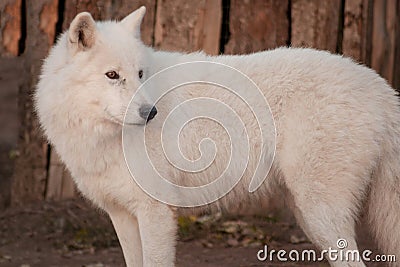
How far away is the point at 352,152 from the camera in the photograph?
6.11 m

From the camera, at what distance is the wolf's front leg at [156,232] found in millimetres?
6086

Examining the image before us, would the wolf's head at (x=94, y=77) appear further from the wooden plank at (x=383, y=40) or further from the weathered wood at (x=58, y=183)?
the wooden plank at (x=383, y=40)

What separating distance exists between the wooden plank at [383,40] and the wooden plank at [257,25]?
37.5 inches

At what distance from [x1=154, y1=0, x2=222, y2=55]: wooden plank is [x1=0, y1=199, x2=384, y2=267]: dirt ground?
1.81 metres

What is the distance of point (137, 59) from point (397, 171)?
2095mm

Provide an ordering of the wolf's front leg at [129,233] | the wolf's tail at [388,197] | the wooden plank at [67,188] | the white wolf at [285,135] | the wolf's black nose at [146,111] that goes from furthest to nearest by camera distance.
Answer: the wooden plank at [67,188]
the wolf's front leg at [129,233]
the wolf's tail at [388,197]
the white wolf at [285,135]
the wolf's black nose at [146,111]

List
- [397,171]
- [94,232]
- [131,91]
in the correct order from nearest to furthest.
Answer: [131,91] < [397,171] < [94,232]

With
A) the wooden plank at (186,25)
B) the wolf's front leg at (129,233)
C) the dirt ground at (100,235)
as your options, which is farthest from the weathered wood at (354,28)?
the wolf's front leg at (129,233)

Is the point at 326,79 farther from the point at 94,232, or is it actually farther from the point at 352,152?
the point at 94,232

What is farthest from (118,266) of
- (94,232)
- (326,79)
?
(326,79)

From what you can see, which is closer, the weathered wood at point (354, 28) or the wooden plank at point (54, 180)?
the weathered wood at point (354, 28)

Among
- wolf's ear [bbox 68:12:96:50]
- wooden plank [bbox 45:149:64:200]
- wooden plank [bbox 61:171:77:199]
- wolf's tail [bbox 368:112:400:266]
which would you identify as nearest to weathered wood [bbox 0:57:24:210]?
wooden plank [bbox 45:149:64:200]

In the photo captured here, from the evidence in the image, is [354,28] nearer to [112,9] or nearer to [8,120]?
[112,9]

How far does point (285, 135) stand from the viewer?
6.21m
